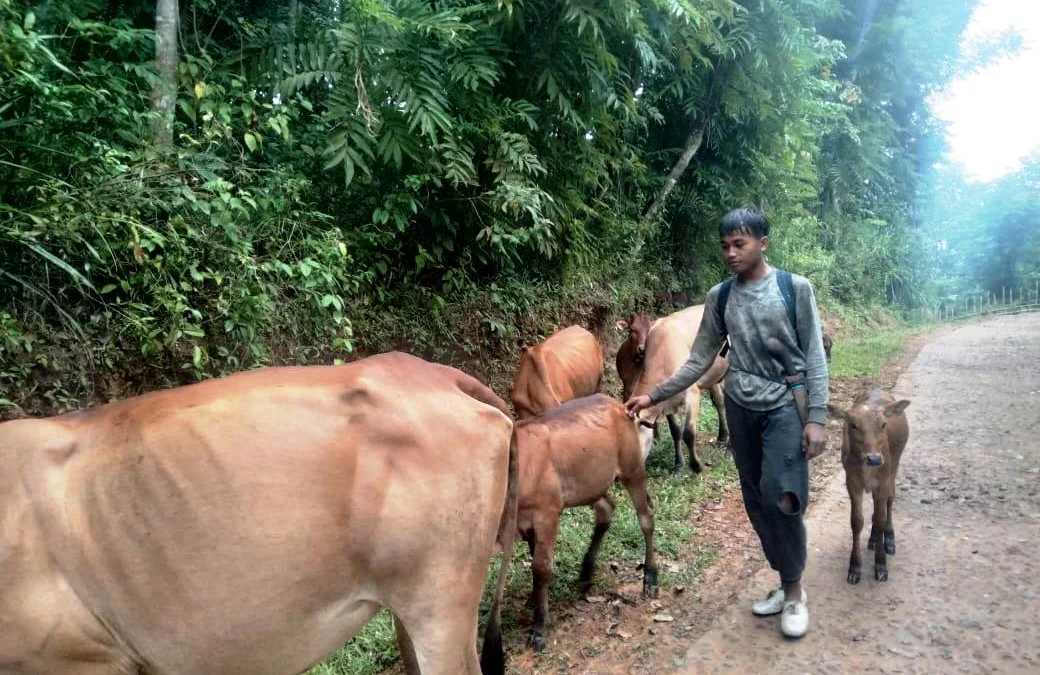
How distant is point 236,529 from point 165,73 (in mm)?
3792

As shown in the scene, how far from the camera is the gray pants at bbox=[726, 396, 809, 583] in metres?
3.87

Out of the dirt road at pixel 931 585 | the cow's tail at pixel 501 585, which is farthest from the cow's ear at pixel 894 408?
the cow's tail at pixel 501 585

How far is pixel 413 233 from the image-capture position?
6.88 meters

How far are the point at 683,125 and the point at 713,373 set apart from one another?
5.46m

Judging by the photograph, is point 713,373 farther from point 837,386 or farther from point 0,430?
point 0,430

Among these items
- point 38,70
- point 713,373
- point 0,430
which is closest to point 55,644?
point 0,430

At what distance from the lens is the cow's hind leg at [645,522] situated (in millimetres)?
4828

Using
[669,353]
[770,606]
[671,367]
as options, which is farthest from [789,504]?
[669,353]

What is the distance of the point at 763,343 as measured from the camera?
3920 mm

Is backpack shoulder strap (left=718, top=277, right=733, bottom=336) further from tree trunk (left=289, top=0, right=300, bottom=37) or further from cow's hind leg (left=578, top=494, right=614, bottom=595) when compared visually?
tree trunk (left=289, top=0, right=300, bottom=37)

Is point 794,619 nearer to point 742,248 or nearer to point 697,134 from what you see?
point 742,248

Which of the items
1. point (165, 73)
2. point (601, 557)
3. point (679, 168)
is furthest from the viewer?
point (679, 168)

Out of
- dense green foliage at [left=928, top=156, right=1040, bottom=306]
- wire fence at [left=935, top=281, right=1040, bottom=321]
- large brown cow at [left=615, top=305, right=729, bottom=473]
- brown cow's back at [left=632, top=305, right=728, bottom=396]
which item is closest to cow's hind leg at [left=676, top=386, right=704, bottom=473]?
large brown cow at [left=615, top=305, right=729, bottom=473]

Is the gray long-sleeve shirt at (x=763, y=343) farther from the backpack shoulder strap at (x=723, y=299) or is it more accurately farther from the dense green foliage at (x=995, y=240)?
the dense green foliage at (x=995, y=240)
